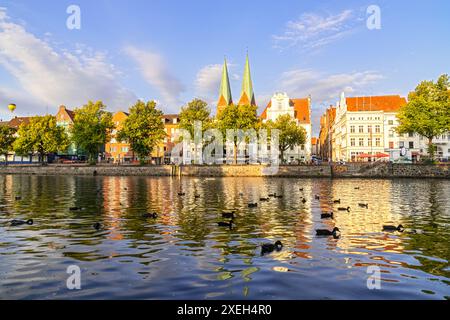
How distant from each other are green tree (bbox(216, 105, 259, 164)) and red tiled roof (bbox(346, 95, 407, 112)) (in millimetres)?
33674

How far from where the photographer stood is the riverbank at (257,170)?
7362 centimetres

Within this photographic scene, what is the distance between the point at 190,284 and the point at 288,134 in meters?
88.5

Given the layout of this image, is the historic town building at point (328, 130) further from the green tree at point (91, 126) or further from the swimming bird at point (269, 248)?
the swimming bird at point (269, 248)

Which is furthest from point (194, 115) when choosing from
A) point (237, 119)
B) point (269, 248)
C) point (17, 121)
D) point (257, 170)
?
point (17, 121)

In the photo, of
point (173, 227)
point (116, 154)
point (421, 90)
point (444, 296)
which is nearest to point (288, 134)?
point (421, 90)

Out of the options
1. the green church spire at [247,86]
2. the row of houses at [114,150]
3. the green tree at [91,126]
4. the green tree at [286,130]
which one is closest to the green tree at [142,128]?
the green tree at [91,126]

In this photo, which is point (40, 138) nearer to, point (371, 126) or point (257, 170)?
point (257, 170)

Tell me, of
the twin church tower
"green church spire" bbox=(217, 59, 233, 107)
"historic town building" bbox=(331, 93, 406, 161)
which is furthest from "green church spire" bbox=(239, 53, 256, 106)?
"historic town building" bbox=(331, 93, 406, 161)

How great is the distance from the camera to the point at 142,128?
94.9 m

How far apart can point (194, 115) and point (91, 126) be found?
1060 inches

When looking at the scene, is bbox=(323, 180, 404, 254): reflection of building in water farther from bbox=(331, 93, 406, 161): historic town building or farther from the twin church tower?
the twin church tower

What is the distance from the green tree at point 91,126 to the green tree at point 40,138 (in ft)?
28.0

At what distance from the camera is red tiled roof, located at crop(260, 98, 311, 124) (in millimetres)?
121938

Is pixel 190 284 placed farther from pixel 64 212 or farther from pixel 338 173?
pixel 338 173
